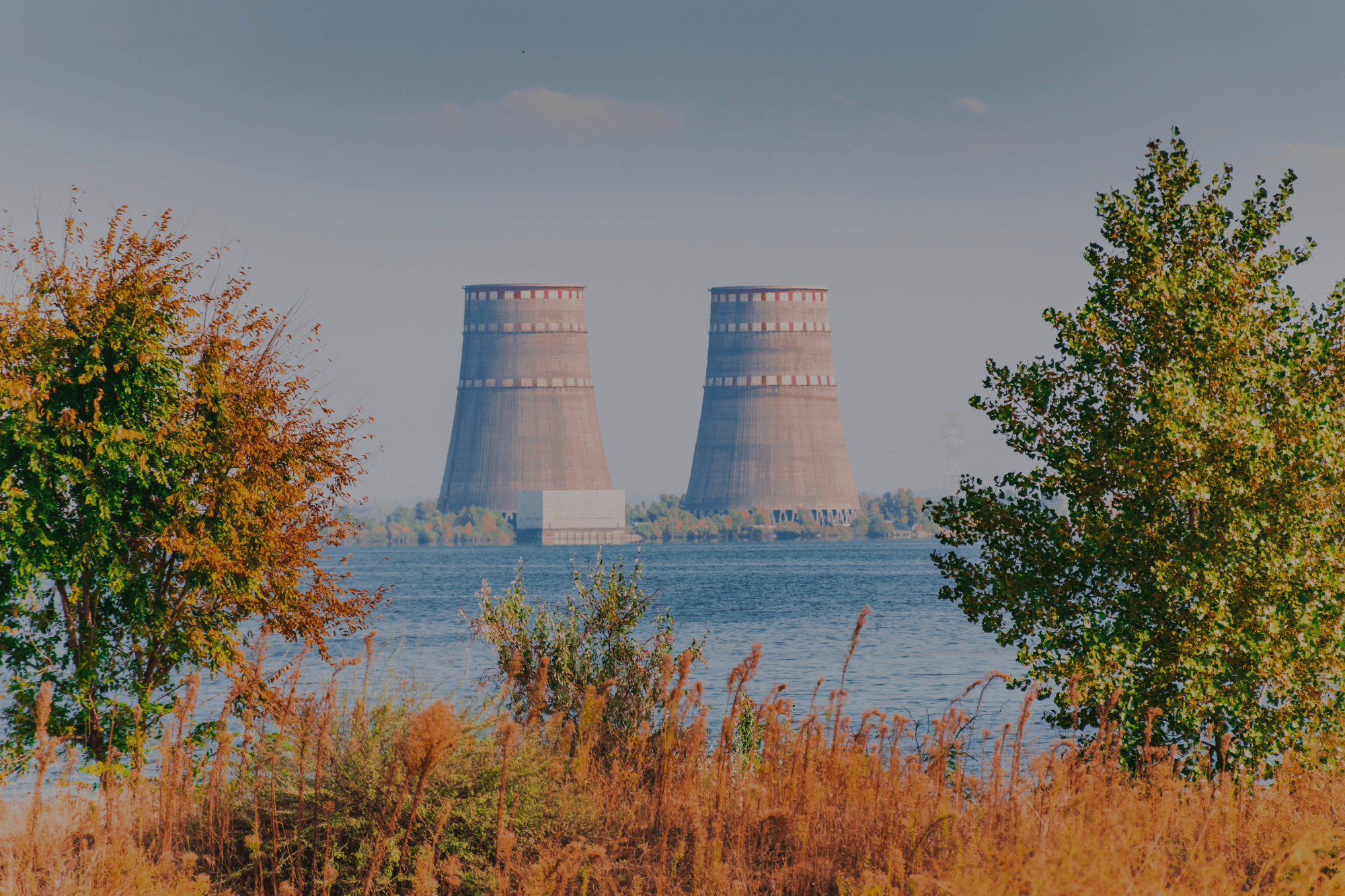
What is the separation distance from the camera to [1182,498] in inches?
338

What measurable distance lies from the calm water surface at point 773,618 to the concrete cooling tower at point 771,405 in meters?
5.22

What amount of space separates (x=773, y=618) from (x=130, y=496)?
39.4m

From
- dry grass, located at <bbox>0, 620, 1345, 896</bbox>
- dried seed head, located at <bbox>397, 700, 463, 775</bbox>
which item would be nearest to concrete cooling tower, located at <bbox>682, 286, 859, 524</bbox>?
dry grass, located at <bbox>0, 620, 1345, 896</bbox>

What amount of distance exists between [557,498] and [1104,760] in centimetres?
8899

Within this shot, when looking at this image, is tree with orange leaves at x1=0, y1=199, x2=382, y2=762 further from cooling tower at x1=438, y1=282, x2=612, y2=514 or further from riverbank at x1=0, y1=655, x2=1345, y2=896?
cooling tower at x1=438, y1=282, x2=612, y2=514

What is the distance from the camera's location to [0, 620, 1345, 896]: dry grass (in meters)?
4.65

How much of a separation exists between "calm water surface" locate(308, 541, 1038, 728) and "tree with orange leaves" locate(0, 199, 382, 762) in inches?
53.6

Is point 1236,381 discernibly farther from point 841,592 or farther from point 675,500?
point 675,500

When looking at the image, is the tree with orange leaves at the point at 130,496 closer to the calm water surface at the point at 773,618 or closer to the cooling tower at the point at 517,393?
the calm water surface at the point at 773,618

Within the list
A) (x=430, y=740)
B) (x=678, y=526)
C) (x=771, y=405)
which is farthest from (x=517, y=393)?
(x=430, y=740)

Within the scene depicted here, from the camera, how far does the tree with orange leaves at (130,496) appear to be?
30.3 ft

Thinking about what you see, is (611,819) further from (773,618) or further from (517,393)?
(517,393)

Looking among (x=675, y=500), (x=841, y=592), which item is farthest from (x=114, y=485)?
(x=675, y=500)

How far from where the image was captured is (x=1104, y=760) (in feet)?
20.4
